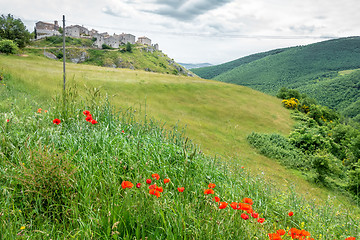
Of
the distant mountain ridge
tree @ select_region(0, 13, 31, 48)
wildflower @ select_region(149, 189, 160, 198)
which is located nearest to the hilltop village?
tree @ select_region(0, 13, 31, 48)

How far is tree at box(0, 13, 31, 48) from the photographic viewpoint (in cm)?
3431

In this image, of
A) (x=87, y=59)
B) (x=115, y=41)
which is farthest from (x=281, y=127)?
(x=115, y=41)

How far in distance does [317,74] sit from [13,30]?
148 metres

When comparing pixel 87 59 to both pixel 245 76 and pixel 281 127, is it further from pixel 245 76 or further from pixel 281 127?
pixel 245 76

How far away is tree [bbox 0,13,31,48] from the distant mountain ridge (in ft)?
320

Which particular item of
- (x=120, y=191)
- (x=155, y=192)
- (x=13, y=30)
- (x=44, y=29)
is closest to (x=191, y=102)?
(x=120, y=191)

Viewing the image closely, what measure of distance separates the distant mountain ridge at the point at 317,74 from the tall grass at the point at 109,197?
349 feet

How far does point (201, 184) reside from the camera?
326 centimetres

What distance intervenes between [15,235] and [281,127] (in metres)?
27.6

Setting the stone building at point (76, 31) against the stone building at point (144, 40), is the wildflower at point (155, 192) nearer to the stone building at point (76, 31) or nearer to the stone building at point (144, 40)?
the stone building at point (76, 31)

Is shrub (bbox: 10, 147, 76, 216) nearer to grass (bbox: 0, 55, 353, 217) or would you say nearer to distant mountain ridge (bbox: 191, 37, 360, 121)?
grass (bbox: 0, 55, 353, 217)

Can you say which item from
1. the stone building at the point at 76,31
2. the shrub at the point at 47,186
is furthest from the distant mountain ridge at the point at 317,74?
the shrub at the point at 47,186

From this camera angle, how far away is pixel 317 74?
133 metres

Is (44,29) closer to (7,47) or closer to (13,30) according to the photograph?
(13,30)
